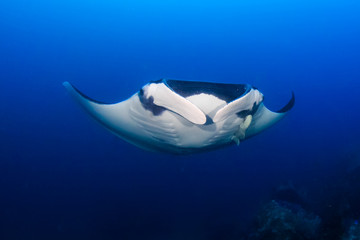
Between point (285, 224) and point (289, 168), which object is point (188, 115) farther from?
point (289, 168)

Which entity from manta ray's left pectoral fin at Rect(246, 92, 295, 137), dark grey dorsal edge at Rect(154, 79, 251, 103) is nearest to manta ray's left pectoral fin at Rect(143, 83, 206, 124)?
dark grey dorsal edge at Rect(154, 79, 251, 103)

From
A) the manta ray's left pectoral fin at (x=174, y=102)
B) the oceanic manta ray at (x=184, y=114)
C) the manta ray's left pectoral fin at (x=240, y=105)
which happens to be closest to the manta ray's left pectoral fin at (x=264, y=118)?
the oceanic manta ray at (x=184, y=114)

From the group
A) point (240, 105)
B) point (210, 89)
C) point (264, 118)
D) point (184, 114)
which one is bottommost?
point (184, 114)

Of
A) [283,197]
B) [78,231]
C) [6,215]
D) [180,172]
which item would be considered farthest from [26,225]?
[283,197]

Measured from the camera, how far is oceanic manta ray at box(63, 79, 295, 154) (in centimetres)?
178

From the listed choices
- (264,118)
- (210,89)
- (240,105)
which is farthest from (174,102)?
(264,118)

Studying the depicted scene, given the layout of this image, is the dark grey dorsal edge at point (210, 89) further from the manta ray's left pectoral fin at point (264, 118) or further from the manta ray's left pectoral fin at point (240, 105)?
the manta ray's left pectoral fin at point (264, 118)

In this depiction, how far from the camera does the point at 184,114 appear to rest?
5.70 feet

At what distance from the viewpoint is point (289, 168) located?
13891 mm

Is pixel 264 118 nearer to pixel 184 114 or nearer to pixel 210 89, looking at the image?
pixel 210 89

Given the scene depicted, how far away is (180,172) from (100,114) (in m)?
10.6

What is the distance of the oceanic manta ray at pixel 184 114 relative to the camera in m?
1.78

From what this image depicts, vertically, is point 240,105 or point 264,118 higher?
point 264,118

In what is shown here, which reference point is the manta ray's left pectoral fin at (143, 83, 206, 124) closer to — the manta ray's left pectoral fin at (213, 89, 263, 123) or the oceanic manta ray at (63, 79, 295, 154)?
the oceanic manta ray at (63, 79, 295, 154)
